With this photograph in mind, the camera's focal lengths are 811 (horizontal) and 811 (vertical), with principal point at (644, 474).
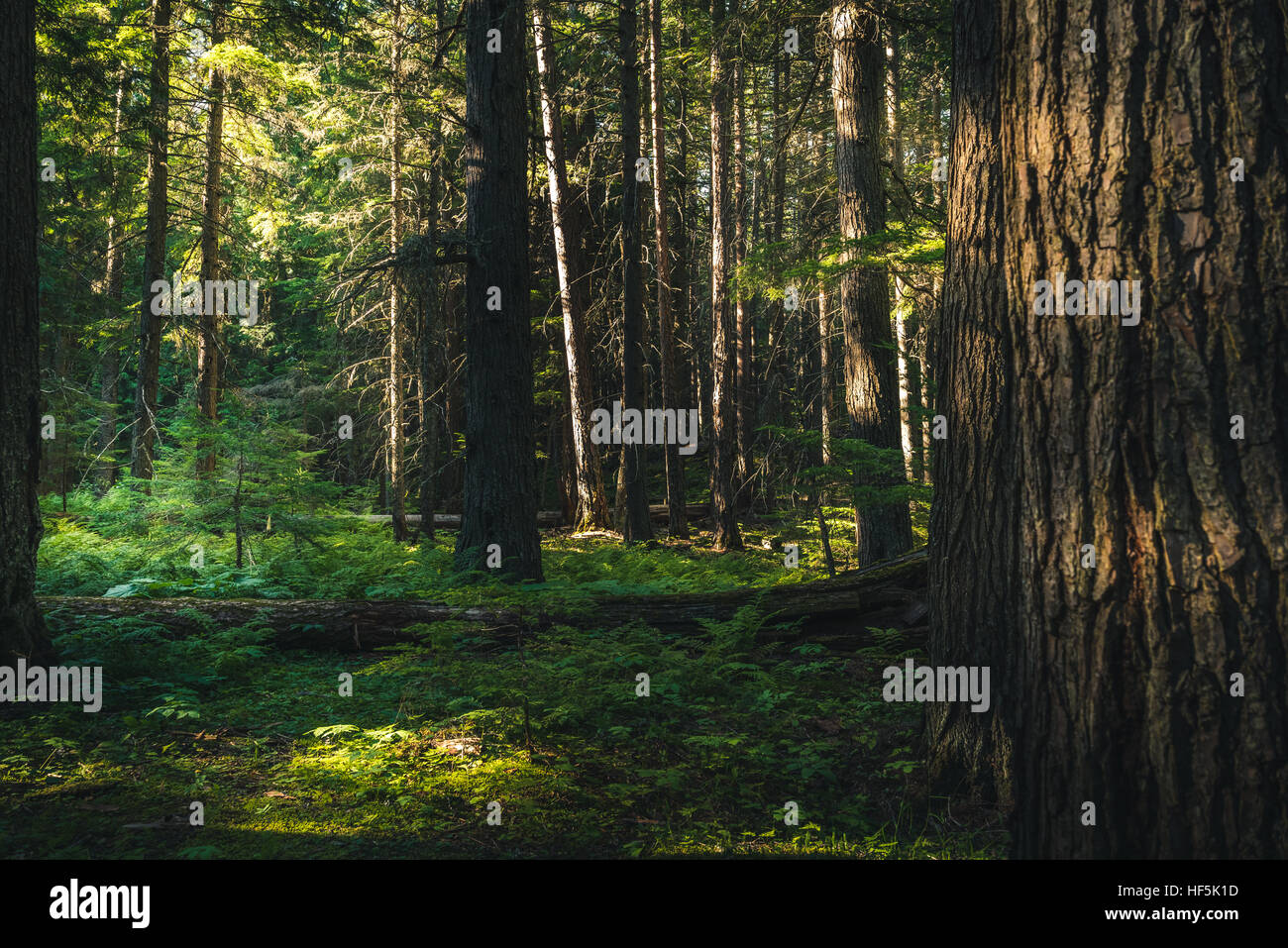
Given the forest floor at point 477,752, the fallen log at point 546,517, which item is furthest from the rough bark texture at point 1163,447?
the fallen log at point 546,517

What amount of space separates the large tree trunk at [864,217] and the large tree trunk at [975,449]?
6309 mm

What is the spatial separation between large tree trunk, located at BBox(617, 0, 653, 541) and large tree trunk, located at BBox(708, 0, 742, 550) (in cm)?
156

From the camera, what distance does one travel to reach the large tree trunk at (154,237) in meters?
13.7

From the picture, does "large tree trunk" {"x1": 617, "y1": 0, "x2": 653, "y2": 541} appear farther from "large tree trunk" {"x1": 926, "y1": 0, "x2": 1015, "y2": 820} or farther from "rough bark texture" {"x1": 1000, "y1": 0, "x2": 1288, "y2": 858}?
"rough bark texture" {"x1": 1000, "y1": 0, "x2": 1288, "y2": 858}

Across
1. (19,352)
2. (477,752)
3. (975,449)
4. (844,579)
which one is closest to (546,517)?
(844,579)

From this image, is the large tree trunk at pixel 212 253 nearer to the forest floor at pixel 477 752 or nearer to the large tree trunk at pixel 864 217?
the forest floor at pixel 477 752

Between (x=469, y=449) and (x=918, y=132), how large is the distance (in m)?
17.1

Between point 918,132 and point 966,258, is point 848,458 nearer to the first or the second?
point 966,258

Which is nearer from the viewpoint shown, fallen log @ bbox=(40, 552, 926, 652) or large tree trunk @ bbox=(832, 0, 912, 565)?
fallen log @ bbox=(40, 552, 926, 652)

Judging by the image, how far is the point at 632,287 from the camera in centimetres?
1620

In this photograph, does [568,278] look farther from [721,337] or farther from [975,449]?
[975,449]

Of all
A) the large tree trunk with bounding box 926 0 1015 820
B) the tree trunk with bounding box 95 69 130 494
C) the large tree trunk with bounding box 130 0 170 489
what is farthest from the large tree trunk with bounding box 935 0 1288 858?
the large tree trunk with bounding box 130 0 170 489

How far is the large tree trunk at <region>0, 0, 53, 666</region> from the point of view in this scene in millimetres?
5105
